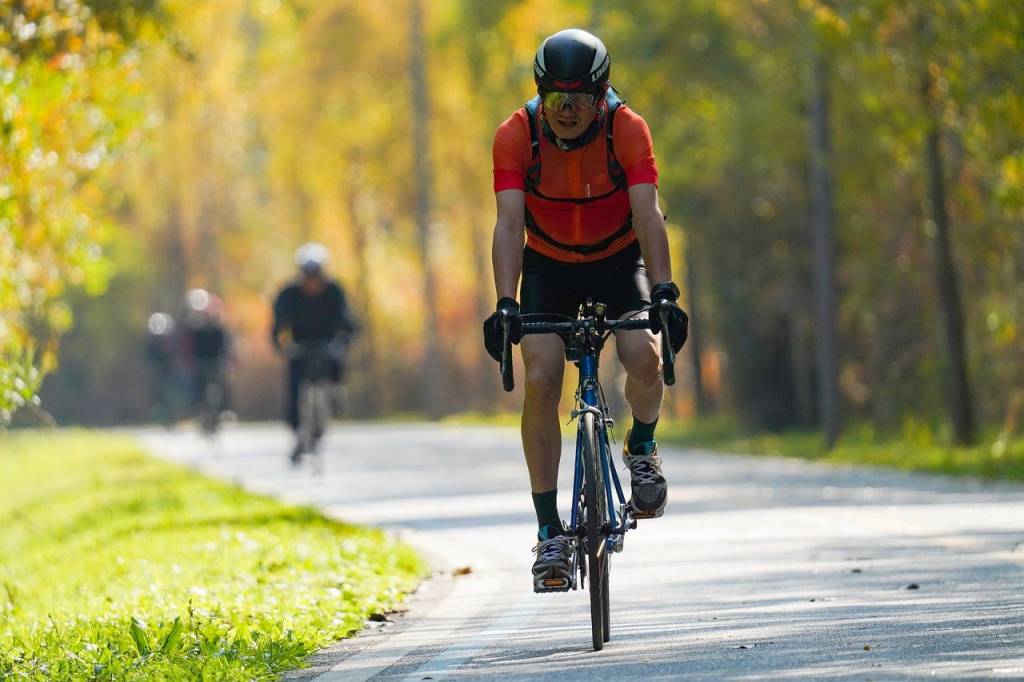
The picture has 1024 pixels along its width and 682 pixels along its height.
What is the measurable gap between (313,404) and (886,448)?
6.57 m

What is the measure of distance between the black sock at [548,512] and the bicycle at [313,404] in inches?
536

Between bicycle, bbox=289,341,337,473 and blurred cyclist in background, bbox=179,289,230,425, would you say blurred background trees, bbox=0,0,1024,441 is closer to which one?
bicycle, bbox=289,341,337,473

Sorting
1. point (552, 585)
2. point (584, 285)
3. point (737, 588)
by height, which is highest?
point (584, 285)

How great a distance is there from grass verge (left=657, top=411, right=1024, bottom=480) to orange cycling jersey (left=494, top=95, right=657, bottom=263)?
10091 mm

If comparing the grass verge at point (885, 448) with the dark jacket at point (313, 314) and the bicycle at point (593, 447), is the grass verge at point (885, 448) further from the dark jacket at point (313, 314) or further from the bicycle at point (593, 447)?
the bicycle at point (593, 447)

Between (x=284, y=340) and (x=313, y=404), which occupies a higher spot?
(x=284, y=340)

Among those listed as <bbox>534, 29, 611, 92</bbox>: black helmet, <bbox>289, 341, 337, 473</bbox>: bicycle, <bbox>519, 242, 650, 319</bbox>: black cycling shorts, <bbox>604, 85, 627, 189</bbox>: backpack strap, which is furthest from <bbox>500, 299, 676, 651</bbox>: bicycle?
<bbox>289, 341, 337, 473</bbox>: bicycle

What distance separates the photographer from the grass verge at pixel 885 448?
67.3ft

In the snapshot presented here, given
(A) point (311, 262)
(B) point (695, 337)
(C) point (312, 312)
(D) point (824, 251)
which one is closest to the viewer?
(A) point (311, 262)

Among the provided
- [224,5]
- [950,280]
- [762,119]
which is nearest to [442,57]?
[224,5]

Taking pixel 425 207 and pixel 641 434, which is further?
pixel 425 207

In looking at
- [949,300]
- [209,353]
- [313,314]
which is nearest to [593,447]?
[313,314]

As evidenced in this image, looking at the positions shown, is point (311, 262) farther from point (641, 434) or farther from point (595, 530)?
point (595, 530)

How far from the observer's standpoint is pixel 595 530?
9109mm
